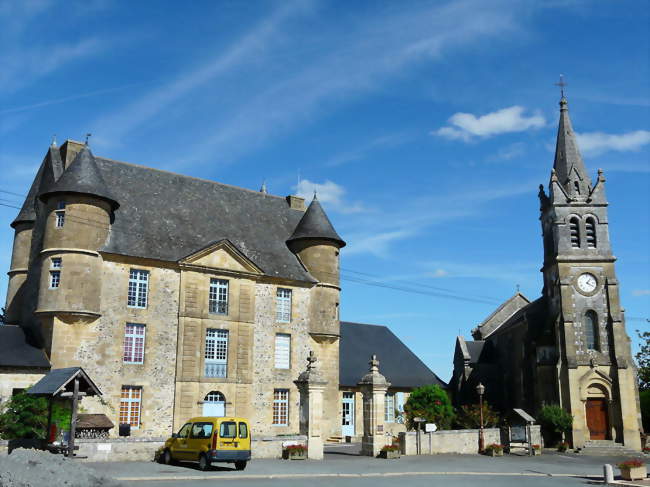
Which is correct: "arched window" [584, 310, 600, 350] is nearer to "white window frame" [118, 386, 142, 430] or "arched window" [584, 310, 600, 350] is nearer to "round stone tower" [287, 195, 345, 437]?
"round stone tower" [287, 195, 345, 437]

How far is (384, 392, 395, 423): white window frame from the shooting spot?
37.9m

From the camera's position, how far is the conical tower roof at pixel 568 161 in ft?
132

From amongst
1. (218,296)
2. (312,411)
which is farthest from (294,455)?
(218,296)

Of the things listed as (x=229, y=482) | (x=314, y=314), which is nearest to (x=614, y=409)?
(x=314, y=314)

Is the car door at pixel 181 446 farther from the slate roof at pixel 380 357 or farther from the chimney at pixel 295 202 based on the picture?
the chimney at pixel 295 202

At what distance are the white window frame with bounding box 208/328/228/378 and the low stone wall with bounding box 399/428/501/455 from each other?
903cm

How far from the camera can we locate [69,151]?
30.6 metres

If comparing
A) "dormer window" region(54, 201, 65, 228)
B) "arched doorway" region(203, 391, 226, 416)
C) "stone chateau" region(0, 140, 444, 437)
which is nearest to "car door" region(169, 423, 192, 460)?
"stone chateau" region(0, 140, 444, 437)

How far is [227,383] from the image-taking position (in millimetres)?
29891

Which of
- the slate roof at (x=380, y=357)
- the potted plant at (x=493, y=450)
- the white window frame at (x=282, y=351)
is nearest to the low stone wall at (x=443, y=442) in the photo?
the potted plant at (x=493, y=450)

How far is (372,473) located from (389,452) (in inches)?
214

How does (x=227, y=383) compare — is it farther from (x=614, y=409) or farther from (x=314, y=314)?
(x=614, y=409)

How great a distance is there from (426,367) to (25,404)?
26686 millimetres

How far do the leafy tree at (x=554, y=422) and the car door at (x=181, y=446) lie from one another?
21.8 m
